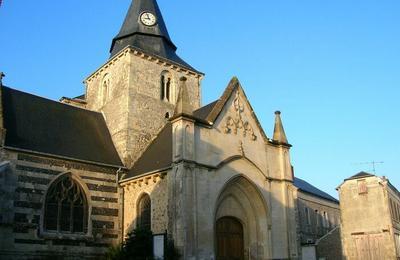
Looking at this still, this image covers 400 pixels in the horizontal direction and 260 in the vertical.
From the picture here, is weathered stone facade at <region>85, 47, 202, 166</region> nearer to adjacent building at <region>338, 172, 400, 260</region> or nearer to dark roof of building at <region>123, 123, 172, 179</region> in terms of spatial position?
dark roof of building at <region>123, 123, 172, 179</region>

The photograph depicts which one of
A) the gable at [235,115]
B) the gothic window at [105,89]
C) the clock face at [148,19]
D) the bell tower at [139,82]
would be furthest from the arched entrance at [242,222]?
the clock face at [148,19]

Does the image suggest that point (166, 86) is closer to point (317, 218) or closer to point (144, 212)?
point (144, 212)

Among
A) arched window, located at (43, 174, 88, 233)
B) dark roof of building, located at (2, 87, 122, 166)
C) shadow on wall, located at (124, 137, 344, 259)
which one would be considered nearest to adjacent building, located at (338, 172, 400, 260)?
shadow on wall, located at (124, 137, 344, 259)

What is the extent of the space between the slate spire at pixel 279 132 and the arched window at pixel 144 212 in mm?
7730

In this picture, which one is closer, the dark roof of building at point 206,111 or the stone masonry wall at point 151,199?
the stone masonry wall at point 151,199

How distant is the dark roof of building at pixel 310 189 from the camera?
145 feet

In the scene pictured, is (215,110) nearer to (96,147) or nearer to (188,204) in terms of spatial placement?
(188,204)

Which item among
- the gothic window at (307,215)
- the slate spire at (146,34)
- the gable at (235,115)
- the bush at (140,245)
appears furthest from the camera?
the gothic window at (307,215)

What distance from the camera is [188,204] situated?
17984 millimetres

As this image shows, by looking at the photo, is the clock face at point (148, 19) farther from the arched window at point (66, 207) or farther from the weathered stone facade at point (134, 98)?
the arched window at point (66, 207)

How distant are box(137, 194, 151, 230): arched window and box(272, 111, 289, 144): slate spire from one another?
25.4ft

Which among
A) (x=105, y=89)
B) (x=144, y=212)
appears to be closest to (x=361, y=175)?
(x=105, y=89)

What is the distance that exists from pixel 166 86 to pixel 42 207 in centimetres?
1178

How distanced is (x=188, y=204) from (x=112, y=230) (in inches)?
220
